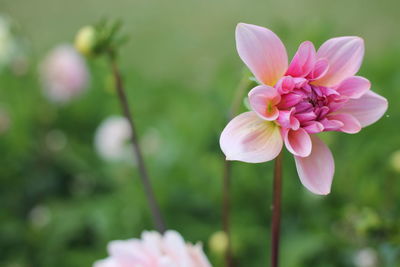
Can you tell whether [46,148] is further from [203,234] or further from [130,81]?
[203,234]

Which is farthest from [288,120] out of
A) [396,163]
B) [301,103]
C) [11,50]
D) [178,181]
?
[11,50]

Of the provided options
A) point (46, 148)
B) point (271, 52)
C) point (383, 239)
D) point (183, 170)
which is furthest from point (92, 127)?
point (271, 52)

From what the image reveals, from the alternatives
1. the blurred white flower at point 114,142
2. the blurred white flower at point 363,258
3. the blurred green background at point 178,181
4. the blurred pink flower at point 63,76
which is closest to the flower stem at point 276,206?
the blurred green background at point 178,181

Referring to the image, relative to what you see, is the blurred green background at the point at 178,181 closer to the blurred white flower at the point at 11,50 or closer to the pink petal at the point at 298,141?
the blurred white flower at the point at 11,50

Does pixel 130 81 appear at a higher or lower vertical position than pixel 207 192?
higher

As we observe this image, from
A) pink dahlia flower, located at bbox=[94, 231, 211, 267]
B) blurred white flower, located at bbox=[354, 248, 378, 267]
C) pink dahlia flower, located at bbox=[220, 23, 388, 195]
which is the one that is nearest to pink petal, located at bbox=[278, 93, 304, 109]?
pink dahlia flower, located at bbox=[220, 23, 388, 195]

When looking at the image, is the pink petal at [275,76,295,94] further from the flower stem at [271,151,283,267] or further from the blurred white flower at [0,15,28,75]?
the blurred white flower at [0,15,28,75]
